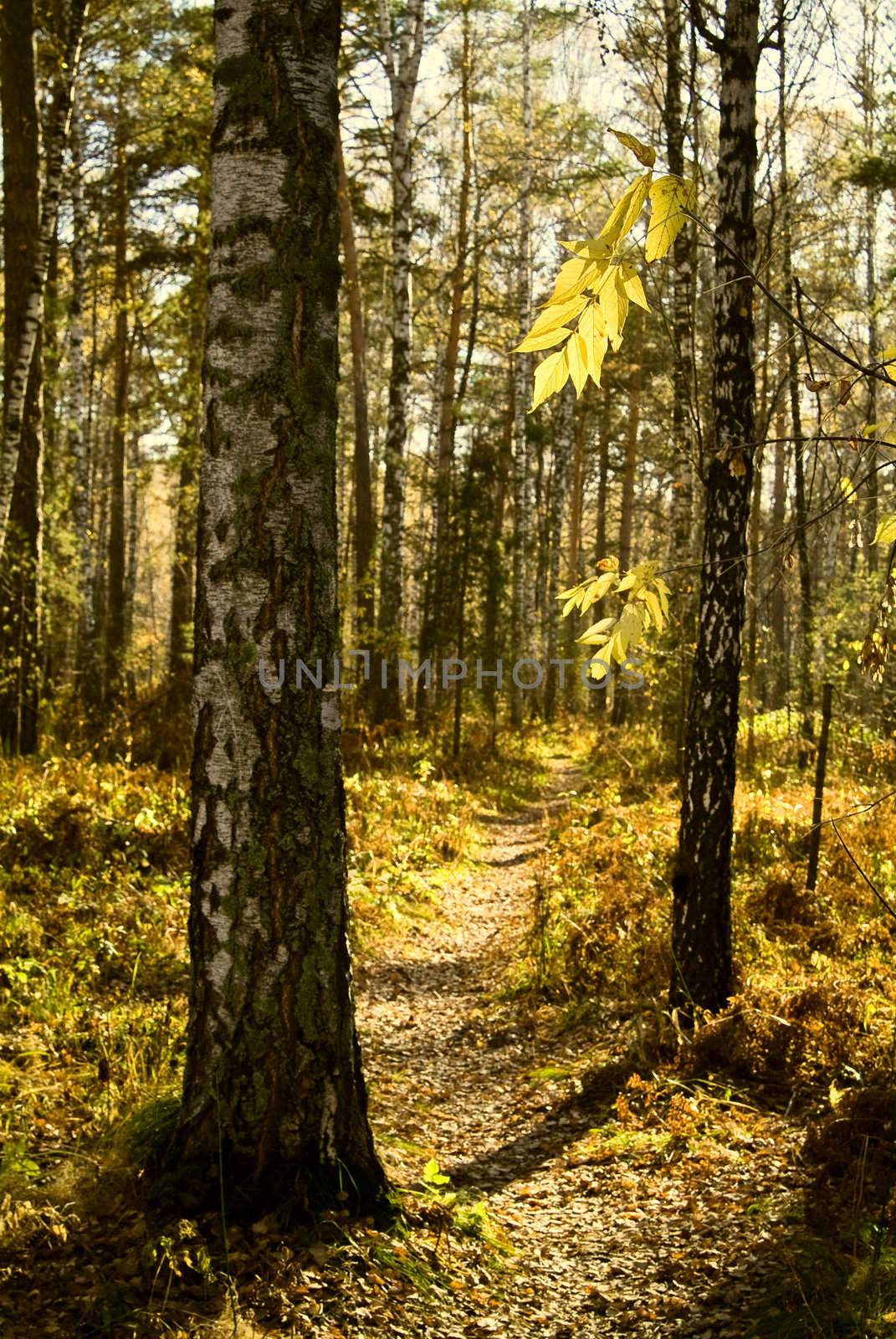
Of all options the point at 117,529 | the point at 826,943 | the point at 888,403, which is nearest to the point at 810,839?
the point at 826,943

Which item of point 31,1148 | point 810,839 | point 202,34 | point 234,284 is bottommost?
point 31,1148

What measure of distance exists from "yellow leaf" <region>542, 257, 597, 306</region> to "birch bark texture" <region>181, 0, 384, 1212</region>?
167 cm

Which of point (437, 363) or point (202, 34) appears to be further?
point (437, 363)

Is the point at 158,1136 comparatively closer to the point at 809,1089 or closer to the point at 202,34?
the point at 809,1089

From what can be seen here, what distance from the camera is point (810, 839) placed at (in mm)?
7234

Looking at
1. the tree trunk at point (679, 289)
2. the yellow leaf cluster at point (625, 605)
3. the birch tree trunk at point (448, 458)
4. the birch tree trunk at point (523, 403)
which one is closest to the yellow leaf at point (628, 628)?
the yellow leaf cluster at point (625, 605)

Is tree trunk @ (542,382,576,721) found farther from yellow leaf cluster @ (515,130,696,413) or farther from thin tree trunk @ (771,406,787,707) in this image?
yellow leaf cluster @ (515,130,696,413)

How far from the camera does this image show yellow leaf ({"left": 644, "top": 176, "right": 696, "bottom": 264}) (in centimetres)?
148

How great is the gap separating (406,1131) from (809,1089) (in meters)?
1.81

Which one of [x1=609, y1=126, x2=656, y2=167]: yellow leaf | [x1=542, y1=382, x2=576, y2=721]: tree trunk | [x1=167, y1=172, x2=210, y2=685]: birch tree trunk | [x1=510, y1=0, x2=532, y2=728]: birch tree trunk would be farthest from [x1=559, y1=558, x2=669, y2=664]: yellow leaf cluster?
[x1=542, y1=382, x2=576, y2=721]: tree trunk

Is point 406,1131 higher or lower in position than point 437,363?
lower

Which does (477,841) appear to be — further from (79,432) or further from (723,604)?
(79,432)

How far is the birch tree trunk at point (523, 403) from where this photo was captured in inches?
713

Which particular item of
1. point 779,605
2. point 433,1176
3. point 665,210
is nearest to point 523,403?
point 779,605
